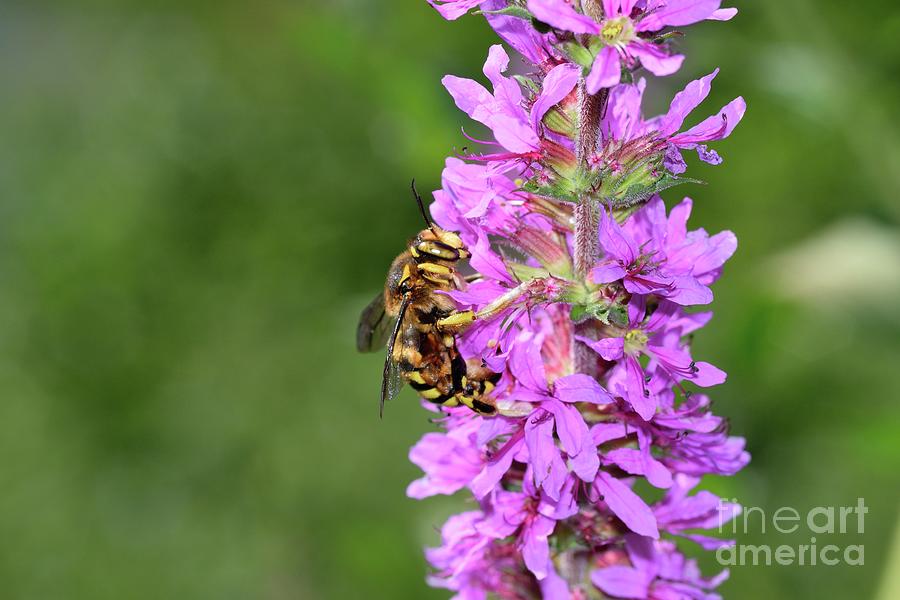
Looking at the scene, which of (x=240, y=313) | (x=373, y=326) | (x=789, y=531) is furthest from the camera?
(x=240, y=313)

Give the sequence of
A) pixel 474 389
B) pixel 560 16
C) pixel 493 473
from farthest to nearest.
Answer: pixel 474 389 < pixel 493 473 < pixel 560 16

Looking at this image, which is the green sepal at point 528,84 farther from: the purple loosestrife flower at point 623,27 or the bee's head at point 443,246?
the bee's head at point 443,246

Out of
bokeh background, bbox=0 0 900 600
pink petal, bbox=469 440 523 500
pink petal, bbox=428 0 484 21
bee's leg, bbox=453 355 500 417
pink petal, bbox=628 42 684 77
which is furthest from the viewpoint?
bokeh background, bbox=0 0 900 600

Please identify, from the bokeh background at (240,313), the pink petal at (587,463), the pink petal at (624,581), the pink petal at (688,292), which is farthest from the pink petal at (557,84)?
the bokeh background at (240,313)

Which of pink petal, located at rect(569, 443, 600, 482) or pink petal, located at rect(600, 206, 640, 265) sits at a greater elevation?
pink petal, located at rect(600, 206, 640, 265)

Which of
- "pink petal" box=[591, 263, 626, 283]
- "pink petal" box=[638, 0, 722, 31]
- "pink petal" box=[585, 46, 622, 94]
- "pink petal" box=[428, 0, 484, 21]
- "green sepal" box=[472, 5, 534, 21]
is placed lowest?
"pink petal" box=[591, 263, 626, 283]

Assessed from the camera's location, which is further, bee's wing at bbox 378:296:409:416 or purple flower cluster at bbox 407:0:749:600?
bee's wing at bbox 378:296:409:416

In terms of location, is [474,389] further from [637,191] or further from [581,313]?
[637,191]

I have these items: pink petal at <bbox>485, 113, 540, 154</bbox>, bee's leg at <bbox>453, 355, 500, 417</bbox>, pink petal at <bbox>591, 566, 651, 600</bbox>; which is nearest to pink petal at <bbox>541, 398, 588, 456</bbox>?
bee's leg at <bbox>453, 355, 500, 417</bbox>

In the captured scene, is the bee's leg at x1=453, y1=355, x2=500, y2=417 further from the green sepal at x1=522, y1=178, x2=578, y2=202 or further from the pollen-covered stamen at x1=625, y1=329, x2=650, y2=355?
the green sepal at x1=522, y1=178, x2=578, y2=202

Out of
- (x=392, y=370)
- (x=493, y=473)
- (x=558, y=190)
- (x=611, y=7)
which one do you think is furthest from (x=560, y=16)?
(x=392, y=370)
